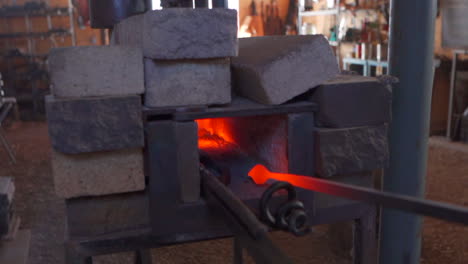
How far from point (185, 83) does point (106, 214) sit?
18.4 inches

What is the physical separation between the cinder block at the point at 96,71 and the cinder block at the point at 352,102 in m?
0.56

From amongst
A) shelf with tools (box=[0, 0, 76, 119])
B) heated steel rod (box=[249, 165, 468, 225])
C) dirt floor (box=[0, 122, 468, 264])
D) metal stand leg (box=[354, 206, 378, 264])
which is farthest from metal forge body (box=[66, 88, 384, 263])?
shelf with tools (box=[0, 0, 76, 119])

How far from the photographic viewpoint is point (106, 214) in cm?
142

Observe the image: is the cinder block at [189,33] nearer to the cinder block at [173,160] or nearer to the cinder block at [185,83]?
the cinder block at [185,83]

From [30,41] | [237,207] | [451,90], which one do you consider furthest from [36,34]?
[237,207]

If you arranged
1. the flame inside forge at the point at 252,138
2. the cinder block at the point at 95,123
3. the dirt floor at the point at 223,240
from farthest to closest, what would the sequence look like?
1. the dirt floor at the point at 223,240
2. the flame inside forge at the point at 252,138
3. the cinder block at the point at 95,123

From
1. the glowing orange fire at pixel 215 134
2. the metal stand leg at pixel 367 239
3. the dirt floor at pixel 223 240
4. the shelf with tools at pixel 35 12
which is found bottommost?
the dirt floor at pixel 223 240

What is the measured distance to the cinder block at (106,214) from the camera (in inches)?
55.4

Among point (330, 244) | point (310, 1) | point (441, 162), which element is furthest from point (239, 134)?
point (310, 1)

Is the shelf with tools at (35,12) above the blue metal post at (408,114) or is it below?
above

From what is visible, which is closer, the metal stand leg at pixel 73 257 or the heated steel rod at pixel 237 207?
the heated steel rod at pixel 237 207

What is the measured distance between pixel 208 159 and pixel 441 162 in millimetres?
4050

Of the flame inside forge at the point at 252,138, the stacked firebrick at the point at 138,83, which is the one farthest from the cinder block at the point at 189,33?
the flame inside forge at the point at 252,138

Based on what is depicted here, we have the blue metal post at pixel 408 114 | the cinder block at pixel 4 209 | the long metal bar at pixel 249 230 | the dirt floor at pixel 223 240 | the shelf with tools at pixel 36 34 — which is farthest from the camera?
the shelf with tools at pixel 36 34
